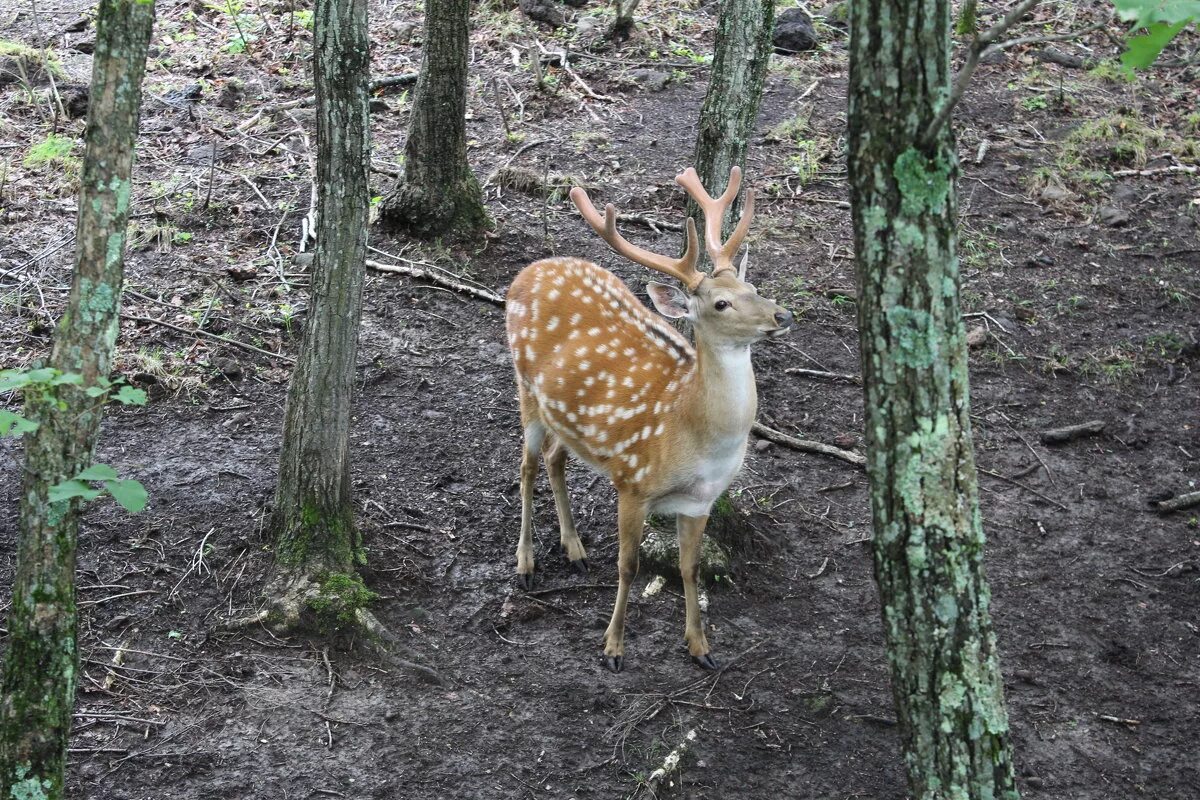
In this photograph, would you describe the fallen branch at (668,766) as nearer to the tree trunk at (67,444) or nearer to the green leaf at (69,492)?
the tree trunk at (67,444)

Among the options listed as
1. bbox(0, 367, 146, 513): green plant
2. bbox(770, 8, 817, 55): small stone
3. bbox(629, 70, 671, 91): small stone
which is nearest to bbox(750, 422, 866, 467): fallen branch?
bbox(0, 367, 146, 513): green plant

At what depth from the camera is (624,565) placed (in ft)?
16.5

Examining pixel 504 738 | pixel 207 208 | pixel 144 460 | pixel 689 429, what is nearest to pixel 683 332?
pixel 689 429

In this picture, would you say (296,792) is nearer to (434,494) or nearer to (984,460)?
(434,494)

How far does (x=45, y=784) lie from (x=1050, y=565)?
4.49 meters

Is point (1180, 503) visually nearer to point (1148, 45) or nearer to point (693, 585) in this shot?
point (693, 585)

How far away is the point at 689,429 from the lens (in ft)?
15.8

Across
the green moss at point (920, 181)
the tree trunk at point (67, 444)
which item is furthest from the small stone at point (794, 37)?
the green moss at point (920, 181)

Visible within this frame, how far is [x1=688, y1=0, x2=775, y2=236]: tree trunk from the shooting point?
5.16m

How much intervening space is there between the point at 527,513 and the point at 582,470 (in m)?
0.98

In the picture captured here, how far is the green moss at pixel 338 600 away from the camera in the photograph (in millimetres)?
4953

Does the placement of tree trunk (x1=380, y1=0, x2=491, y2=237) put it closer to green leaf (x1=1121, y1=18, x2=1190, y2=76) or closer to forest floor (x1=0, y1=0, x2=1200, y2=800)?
forest floor (x1=0, y1=0, x2=1200, y2=800)

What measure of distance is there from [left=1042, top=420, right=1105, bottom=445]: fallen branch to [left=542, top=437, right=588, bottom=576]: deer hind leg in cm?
→ 282

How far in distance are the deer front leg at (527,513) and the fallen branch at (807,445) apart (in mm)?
1328
